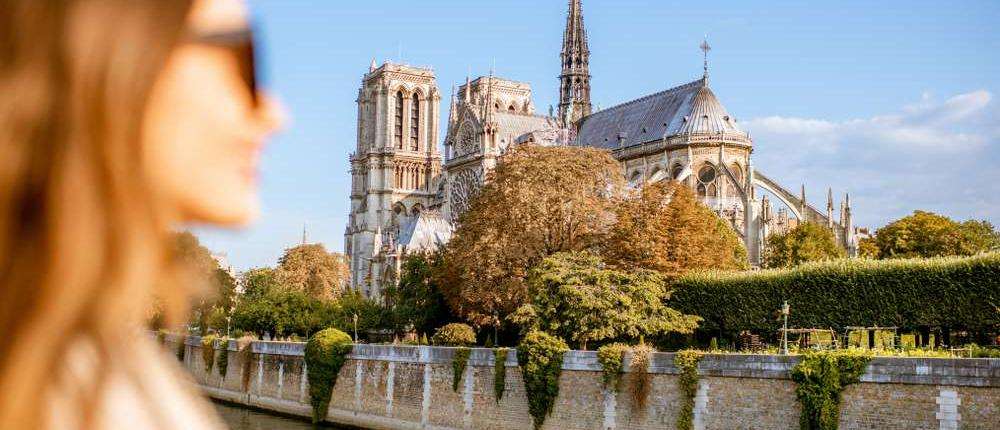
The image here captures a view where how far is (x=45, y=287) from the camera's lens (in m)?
0.63

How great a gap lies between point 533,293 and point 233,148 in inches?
1129

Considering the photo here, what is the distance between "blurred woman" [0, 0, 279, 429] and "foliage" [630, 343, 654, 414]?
21.9m

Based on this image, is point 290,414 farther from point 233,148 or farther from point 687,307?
point 233,148

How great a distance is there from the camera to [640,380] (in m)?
22.3

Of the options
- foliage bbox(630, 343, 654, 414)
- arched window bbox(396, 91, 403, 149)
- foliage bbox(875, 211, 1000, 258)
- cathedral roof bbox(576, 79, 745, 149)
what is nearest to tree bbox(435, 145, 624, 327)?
foliage bbox(630, 343, 654, 414)

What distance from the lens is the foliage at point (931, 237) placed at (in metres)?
50.0

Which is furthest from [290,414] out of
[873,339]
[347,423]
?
[873,339]

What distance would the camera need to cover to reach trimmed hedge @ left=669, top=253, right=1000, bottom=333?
24.6 m

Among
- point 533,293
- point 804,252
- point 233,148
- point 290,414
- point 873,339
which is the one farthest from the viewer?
point 804,252

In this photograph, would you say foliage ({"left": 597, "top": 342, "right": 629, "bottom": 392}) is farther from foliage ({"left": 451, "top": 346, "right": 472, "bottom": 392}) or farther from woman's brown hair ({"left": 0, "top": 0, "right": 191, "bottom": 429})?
woman's brown hair ({"left": 0, "top": 0, "right": 191, "bottom": 429})

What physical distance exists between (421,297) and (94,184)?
39811 millimetres

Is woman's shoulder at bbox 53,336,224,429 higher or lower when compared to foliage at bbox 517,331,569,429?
higher

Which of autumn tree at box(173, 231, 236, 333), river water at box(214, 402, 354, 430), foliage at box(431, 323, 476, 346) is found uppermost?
autumn tree at box(173, 231, 236, 333)

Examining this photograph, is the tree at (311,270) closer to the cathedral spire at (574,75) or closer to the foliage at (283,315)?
the foliage at (283,315)
